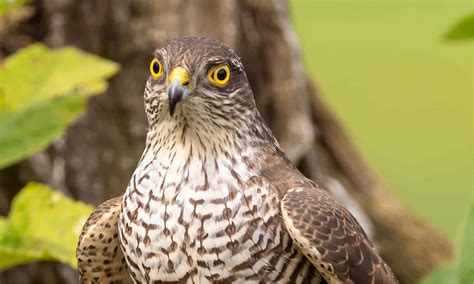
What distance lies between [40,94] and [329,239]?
1.92 m

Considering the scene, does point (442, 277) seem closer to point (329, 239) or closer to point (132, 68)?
point (329, 239)

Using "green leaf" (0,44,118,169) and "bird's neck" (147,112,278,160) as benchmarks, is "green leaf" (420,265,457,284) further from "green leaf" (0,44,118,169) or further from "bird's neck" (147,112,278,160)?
"green leaf" (0,44,118,169)

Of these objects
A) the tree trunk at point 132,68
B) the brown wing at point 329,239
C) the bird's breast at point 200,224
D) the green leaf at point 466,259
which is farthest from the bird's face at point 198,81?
the tree trunk at point 132,68

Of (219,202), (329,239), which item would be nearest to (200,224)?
(219,202)

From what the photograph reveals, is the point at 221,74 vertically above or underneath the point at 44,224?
above

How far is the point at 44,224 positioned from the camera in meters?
4.05

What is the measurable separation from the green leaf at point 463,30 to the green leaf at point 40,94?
167 cm

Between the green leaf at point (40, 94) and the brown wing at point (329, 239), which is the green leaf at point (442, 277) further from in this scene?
the green leaf at point (40, 94)

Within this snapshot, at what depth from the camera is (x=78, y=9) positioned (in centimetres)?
593

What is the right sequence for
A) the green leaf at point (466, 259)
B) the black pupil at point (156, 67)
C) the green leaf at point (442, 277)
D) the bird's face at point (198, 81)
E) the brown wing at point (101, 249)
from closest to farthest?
the green leaf at point (466, 259), the bird's face at point (198, 81), the black pupil at point (156, 67), the brown wing at point (101, 249), the green leaf at point (442, 277)

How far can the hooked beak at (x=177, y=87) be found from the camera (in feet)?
10.5

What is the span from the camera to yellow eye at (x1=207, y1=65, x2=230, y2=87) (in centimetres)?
340

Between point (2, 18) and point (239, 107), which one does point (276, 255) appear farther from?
point (2, 18)

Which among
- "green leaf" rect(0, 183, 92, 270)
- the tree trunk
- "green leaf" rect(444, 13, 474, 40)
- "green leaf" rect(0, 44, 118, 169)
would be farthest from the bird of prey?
the tree trunk
